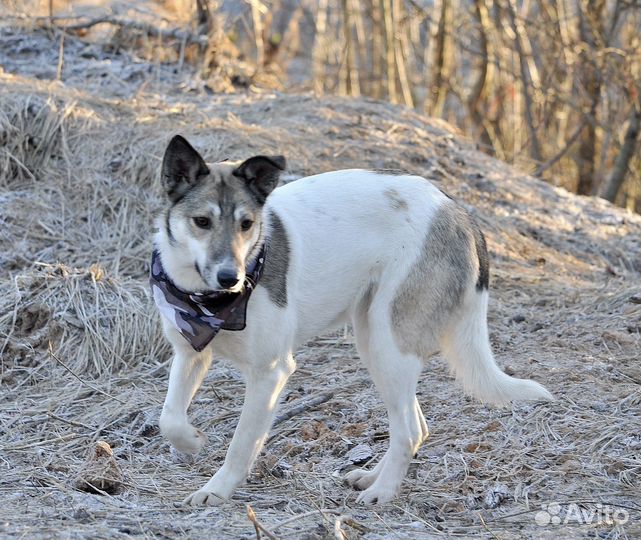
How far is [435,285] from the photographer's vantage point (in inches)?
179

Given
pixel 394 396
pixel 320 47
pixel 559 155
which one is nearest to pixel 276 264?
pixel 394 396

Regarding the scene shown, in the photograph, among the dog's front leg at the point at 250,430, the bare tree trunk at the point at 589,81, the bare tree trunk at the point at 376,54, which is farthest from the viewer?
the bare tree trunk at the point at 376,54

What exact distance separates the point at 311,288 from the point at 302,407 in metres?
1.13

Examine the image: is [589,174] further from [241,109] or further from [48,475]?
[48,475]

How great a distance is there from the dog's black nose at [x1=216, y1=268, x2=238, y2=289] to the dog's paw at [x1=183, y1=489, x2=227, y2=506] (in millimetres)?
962

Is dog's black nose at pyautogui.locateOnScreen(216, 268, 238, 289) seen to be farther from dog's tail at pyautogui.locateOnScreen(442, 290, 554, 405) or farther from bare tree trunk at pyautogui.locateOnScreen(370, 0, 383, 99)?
bare tree trunk at pyautogui.locateOnScreen(370, 0, 383, 99)

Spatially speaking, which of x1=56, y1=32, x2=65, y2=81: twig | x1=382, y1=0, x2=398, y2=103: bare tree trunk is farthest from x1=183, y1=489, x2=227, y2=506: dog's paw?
x1=382, y1=0, x2=398, y2=103: bare tree trunk

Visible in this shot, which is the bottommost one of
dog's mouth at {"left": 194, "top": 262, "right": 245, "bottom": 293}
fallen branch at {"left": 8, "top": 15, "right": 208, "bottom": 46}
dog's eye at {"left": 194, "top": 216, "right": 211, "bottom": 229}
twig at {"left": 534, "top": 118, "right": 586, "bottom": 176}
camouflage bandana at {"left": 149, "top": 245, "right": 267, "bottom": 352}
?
twig at {"left": 534, "top": 118, "right": 586, "bottom": 176}

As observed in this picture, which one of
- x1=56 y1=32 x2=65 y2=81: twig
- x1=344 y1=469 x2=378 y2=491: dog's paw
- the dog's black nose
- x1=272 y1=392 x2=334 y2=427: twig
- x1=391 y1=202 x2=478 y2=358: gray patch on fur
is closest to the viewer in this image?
the dog's black nose

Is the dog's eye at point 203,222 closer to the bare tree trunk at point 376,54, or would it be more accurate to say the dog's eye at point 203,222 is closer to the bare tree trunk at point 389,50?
the bare tree trunk at point 389,50

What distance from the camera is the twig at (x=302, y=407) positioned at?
212 inches

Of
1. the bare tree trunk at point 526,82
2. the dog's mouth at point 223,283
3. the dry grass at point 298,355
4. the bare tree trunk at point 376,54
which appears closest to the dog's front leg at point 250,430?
the dry grass at point 298,355

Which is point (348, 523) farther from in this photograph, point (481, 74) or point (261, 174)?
point (481, 74)

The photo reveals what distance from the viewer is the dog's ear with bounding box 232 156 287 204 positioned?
4.29 metres
